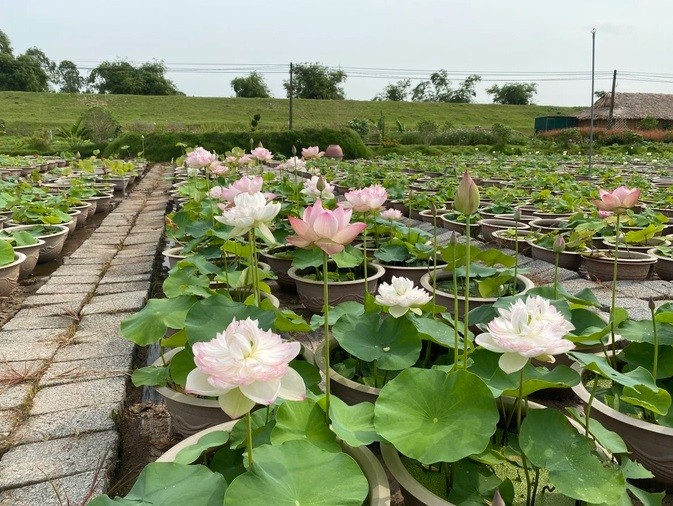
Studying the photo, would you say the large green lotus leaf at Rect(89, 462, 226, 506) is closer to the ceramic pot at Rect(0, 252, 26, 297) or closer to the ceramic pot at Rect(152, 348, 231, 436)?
the ceramic pot at Rect(152, 348, 231, 436)

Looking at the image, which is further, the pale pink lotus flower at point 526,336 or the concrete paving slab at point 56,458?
the concrete paving slab at point 56,458

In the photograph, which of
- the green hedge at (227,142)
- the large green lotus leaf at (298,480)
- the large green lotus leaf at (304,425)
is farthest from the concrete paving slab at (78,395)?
the green hedge at (227,142)

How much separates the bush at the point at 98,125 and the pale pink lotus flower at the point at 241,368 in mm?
17035

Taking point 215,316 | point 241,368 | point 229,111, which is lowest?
point 215,316

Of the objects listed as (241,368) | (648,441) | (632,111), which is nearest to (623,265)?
(648,441)

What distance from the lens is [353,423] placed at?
3.31ft

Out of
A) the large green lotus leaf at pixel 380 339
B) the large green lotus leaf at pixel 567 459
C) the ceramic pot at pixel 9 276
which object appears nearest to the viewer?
the large green lotus leaf at pixel 567 459

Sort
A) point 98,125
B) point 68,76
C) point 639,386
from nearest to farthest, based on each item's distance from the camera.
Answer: point 639,386
point 98,125
point 68,76

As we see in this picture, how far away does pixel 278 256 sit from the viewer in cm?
272

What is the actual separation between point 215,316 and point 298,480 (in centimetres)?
56

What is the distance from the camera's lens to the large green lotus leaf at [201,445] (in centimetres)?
89

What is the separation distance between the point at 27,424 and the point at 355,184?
5077 mm

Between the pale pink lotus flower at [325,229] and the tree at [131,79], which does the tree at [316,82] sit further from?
the pale pink lotus flower at [325,229]

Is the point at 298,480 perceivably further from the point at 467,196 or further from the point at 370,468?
the point at 467,196
